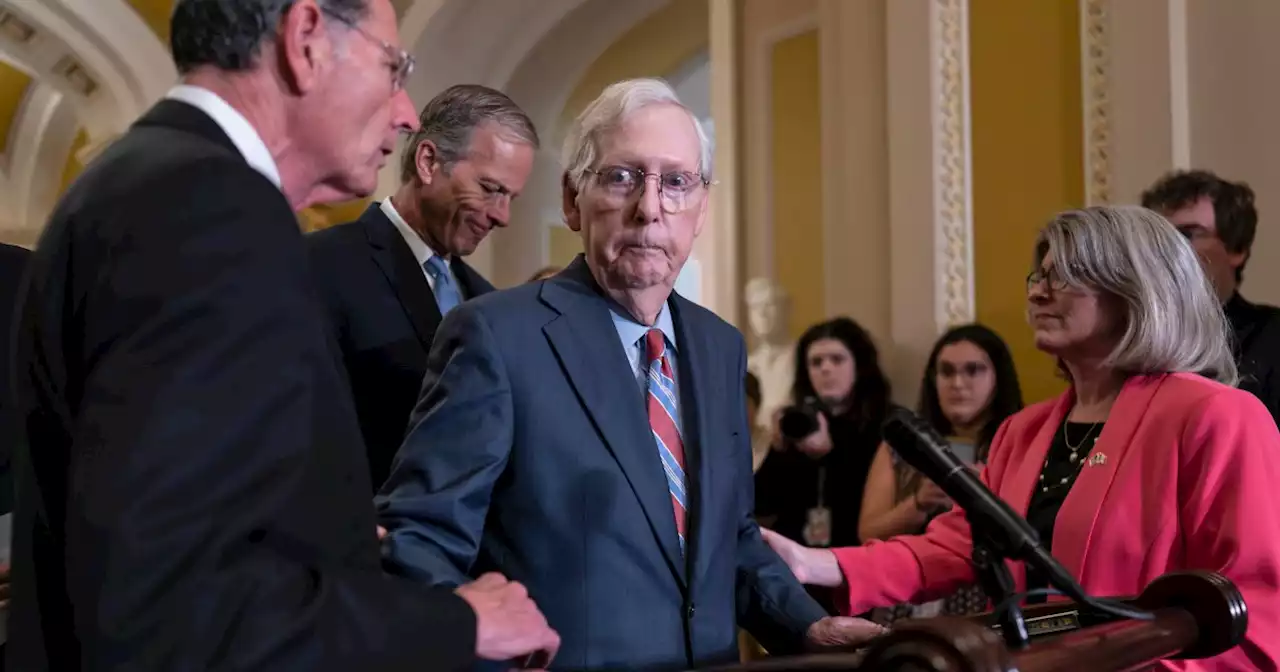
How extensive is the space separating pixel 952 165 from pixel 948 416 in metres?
0.93

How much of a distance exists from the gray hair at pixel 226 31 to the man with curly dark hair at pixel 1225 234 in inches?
87.0

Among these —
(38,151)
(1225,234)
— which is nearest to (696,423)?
(1225,234)

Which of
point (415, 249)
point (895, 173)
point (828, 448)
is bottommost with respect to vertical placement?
point (828, 448)

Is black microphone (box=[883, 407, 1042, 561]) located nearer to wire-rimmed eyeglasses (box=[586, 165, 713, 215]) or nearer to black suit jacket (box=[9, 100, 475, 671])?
black suit jacket (box=[9, 100, 475, 671])

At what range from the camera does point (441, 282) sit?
225 centimetres

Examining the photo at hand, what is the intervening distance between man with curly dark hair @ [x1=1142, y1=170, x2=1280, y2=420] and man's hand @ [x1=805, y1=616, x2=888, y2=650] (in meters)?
1.49

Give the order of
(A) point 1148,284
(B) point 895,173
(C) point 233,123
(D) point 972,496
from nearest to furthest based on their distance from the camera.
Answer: (C) point 233,123
(D) point 972,496
(A) point 1148,284
(B) point 895,173

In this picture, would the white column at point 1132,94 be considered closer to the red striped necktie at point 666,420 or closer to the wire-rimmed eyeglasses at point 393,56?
the red striped necktie at point 666,420

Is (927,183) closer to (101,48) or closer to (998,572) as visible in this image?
(998,572)

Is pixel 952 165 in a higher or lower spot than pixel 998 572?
higher

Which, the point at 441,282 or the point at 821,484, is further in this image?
the point at 821,484

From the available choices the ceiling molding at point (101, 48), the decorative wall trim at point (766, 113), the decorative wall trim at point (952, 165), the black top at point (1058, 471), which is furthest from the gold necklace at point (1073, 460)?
the ceiling molding at point (101, 48)

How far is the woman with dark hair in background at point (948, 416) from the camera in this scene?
313 cm

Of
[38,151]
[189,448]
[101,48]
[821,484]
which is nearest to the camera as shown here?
[189,448]
